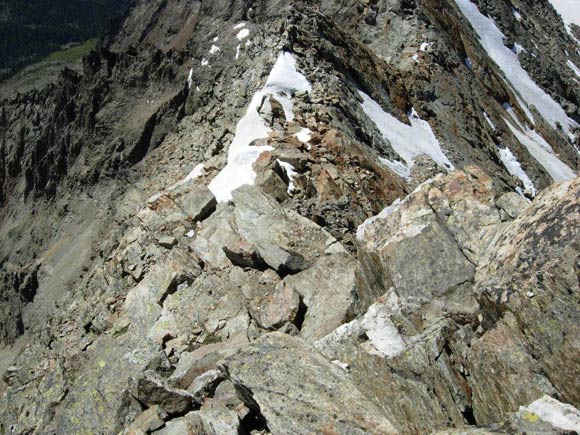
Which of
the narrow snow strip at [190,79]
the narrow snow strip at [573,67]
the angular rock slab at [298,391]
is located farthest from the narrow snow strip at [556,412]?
the narrow snow strip at [573,67]

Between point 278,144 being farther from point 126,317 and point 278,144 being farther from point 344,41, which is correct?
point 344,41

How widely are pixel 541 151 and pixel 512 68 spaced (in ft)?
58.0

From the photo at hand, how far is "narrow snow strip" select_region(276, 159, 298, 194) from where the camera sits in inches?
789

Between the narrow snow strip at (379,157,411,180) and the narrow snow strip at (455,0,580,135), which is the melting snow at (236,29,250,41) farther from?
the narrow snow strip at (379,157,411,180)

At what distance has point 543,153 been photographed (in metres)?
43.5

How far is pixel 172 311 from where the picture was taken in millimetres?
17328

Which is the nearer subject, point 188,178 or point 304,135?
point 304,135

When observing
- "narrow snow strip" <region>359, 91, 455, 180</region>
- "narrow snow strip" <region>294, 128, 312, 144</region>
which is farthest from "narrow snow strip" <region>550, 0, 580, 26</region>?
"narrow snow strip" <region>294, 128, 312, 144</region>

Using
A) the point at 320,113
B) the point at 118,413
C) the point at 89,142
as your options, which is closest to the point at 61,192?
the point at 89,142

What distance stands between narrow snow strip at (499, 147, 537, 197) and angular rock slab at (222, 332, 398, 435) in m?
26.6

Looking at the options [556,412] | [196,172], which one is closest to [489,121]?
[196,172]

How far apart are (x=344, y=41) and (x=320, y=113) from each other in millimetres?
10868

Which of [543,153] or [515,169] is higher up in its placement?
[543,153]

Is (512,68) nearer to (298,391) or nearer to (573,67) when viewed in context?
(573,67)
